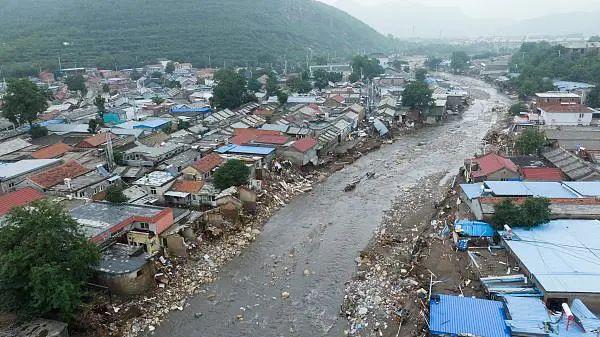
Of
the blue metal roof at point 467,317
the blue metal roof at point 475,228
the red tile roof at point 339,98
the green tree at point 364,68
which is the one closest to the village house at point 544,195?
the blue metal roof at point 475,228

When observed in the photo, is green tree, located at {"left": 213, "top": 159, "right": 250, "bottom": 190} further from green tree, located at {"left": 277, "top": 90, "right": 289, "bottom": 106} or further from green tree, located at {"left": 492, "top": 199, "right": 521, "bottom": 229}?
green tree, located at {"left": 277, "top": 90, "right": 289, "bottom": 106}

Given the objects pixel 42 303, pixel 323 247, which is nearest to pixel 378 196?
pixel 323 247

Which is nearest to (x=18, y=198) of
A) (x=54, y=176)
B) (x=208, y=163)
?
(x=54, y=176)

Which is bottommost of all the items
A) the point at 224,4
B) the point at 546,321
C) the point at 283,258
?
the point at 283,258

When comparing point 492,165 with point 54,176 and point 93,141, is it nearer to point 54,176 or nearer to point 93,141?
point 54,176

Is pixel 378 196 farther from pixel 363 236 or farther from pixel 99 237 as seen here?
pixel 99 237

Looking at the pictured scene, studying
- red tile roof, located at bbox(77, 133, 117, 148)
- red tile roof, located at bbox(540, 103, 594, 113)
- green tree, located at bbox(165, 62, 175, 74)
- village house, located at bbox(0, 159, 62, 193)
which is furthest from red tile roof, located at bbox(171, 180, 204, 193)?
green tree, located at bbox(165, 62, 175, 74)

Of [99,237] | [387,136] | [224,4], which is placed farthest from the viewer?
[224,4]
